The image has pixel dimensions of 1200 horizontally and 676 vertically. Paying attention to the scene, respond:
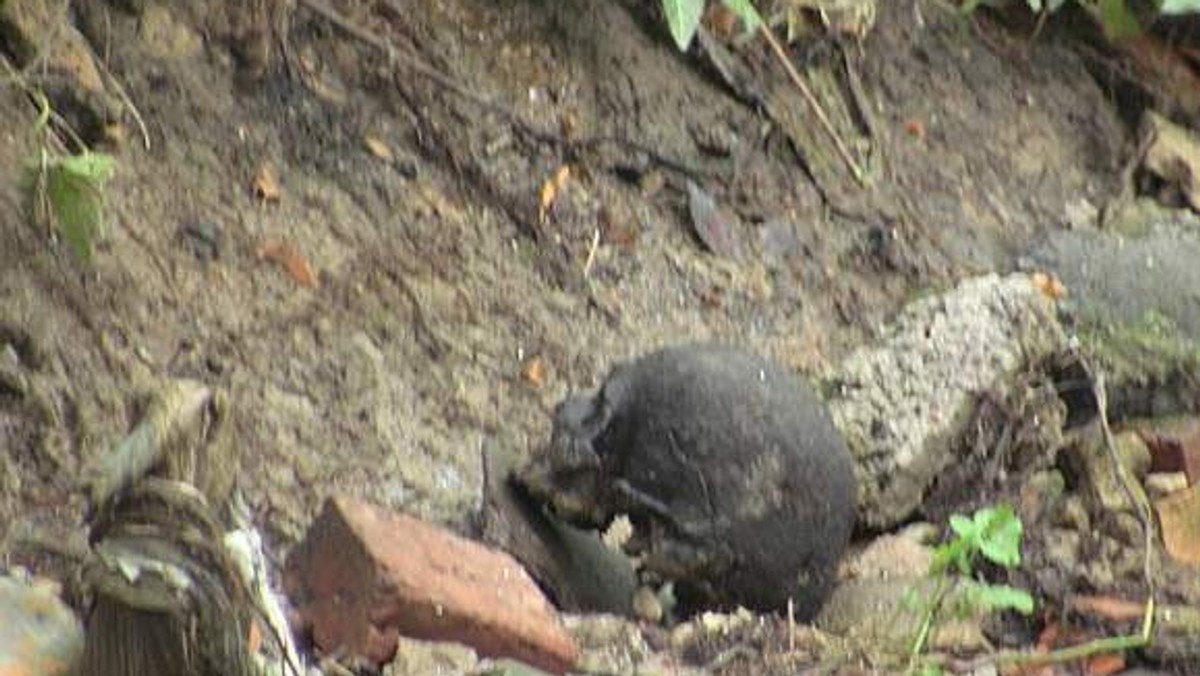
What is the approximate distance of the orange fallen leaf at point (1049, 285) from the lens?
166 inches

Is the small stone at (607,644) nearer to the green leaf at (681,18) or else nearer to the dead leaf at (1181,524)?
the dead leaf at (1181,524)

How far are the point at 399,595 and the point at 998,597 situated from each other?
0.93 m

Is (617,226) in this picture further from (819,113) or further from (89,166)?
(89,166)

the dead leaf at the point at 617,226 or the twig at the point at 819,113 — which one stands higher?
the twig at the point at 819,113

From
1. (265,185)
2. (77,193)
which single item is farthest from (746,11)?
(77,193)

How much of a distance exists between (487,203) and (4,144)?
0.96 metres

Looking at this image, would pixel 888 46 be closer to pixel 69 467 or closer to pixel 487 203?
pixel 487 203

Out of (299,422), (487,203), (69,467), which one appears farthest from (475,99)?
(69,467)

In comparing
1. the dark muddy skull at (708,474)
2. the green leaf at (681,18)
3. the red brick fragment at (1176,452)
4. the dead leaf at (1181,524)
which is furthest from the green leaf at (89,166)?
the red brick fragment at (1176,452)

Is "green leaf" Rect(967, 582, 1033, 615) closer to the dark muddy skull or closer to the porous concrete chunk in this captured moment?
the dark muddy skull

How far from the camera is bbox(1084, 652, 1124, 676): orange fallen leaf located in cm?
328

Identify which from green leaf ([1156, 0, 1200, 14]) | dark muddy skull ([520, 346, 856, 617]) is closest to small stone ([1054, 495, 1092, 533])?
dark muddy skull ([520, 346, 856, 617])

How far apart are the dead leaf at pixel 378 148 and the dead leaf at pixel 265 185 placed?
0.79 ft

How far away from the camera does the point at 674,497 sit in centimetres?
319
